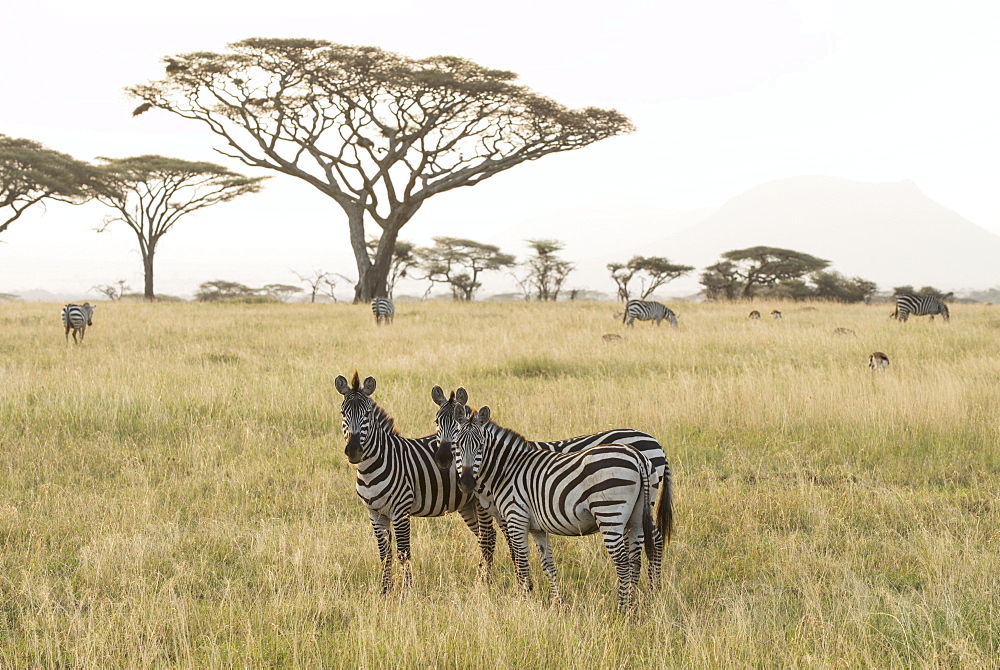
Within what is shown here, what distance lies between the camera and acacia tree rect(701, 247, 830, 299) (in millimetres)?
47844

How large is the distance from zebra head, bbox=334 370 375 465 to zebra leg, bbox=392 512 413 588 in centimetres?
52

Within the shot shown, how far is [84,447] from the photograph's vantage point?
7.95m

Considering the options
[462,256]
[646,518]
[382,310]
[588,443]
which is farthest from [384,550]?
[462,256]

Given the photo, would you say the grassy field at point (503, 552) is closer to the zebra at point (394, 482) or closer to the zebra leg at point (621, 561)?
the zebra leg at point (621, 561)

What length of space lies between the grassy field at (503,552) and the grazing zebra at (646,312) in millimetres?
7595

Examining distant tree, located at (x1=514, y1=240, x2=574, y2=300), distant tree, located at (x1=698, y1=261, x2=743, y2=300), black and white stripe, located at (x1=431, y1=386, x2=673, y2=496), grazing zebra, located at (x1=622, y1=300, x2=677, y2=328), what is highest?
distant tree, located at (x1=514, y1=240, x2=574, y2=300)

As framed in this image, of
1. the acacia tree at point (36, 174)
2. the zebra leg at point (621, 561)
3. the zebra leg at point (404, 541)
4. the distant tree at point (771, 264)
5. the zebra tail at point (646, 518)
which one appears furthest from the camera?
the distant tree at point (771, 264)

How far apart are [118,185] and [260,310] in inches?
779

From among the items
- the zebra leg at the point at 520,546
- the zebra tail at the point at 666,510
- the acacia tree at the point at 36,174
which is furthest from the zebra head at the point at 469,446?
the acacia tree at the point at 36,174

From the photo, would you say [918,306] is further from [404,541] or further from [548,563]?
[404,541]

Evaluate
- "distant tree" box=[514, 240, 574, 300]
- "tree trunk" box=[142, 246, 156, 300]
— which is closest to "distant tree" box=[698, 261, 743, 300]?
"distant tree" box=[514, 240, 574, 300]

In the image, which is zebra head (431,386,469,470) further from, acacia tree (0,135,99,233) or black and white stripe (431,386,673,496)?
acacia tree (0,135,99,233)

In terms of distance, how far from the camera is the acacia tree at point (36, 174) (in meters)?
33.2

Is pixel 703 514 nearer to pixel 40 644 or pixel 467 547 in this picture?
pixel 467 547
